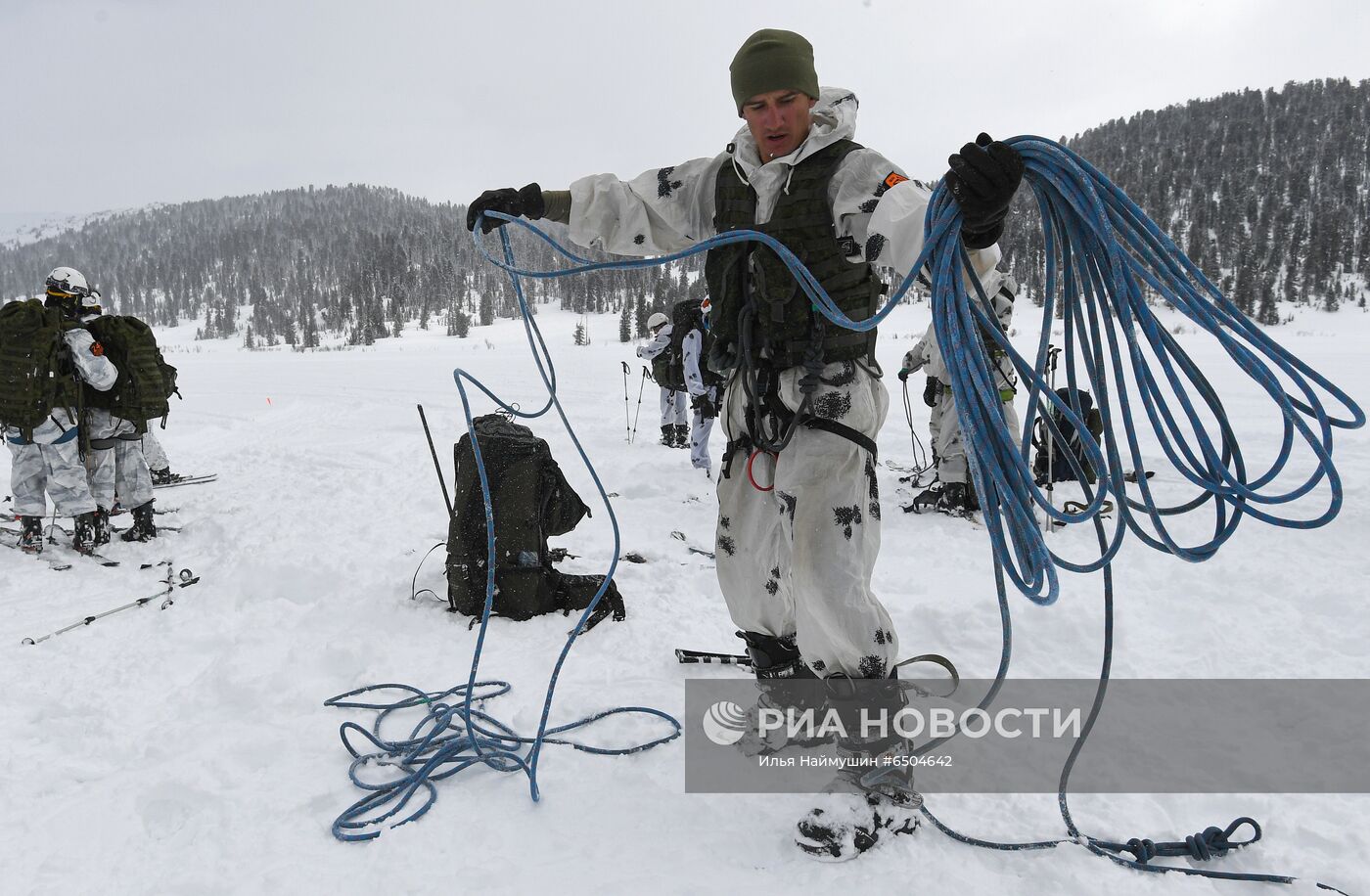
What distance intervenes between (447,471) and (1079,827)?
7.04 meters

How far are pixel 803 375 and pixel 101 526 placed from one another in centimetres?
588

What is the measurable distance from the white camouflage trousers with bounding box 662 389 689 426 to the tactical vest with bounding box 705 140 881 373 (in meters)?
6.69

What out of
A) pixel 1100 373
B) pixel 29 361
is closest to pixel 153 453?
pixel 29 361

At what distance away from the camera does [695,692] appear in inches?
116

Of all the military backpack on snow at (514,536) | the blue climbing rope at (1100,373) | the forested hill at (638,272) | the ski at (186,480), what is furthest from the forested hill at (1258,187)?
the blue climbing rope at (1100,373)

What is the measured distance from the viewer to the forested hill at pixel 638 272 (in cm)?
5484

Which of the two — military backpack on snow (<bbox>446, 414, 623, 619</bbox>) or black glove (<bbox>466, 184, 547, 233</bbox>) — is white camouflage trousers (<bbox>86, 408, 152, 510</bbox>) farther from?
black glove (<bbox>466, 184, 547, 233</bbox>)

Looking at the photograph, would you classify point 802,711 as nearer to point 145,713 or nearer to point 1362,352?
point 145,713

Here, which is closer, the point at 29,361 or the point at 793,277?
the point at 793,277

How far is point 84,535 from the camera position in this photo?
5270mm

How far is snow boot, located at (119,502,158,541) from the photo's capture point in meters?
5.45

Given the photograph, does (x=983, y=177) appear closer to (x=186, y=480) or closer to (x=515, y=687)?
(x=515, y=687)

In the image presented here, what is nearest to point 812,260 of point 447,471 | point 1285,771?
point 1285,771

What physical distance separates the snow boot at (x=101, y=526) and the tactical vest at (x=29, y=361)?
2.33 ft
